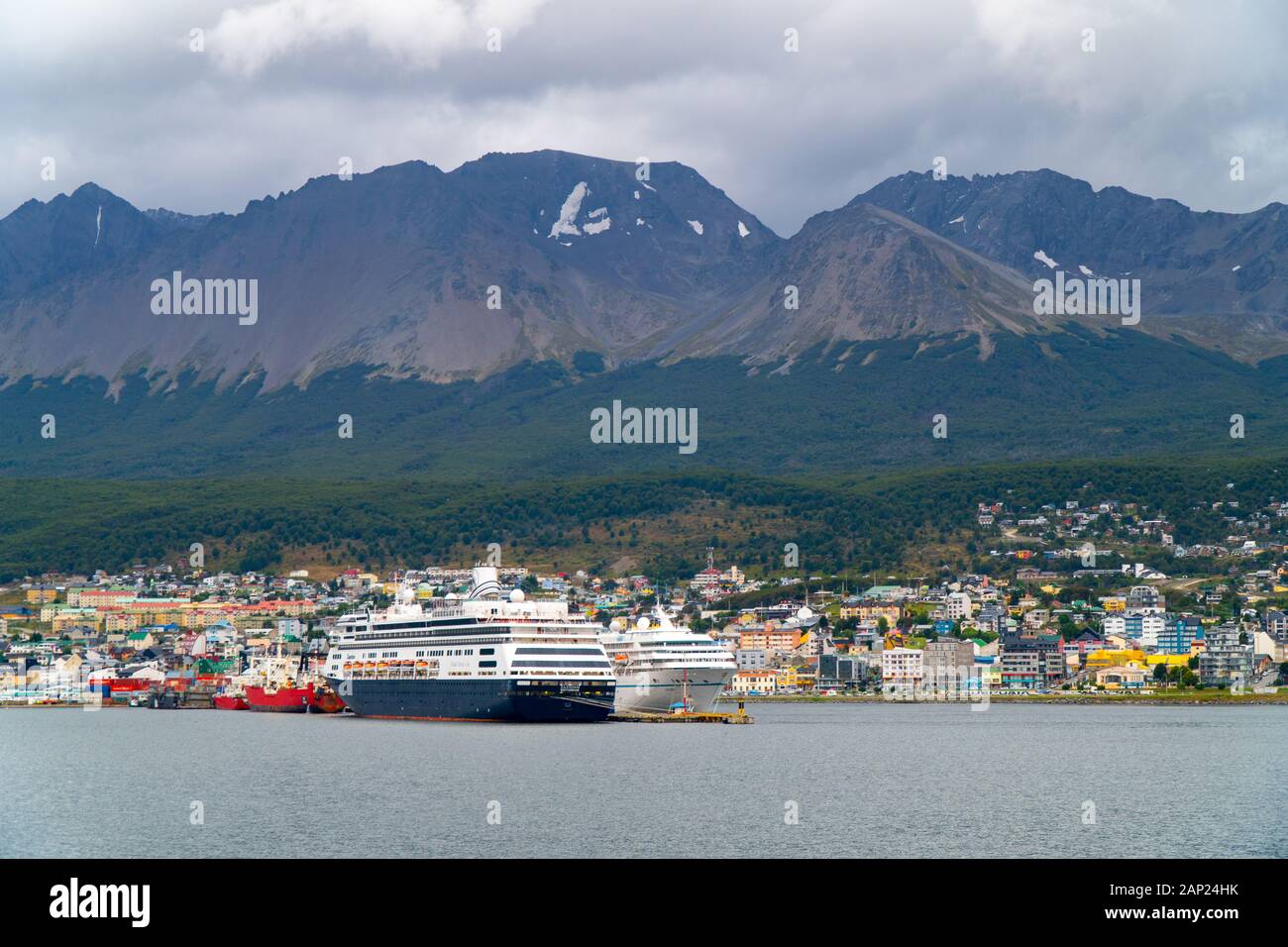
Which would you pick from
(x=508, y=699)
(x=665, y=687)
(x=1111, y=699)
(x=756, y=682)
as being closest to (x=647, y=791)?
(x=508, y=699)

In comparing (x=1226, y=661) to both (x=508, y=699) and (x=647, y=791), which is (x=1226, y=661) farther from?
(x=647, y=791)

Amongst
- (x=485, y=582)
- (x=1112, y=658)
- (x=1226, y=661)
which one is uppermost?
(x=485, y=582)

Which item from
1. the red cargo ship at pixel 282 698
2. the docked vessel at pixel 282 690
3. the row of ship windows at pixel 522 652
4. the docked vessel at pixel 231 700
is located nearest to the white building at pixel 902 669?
the docked vessel at pixel 282 690

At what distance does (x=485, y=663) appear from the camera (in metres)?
118

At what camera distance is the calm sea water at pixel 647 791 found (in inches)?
2191

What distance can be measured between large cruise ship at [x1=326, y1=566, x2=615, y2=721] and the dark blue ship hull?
6cm

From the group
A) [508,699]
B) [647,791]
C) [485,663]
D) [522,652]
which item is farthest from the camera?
[485,663]

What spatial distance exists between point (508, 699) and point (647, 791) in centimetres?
4666

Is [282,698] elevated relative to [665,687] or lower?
lower

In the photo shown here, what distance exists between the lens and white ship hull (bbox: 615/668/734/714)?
130125 millimetres

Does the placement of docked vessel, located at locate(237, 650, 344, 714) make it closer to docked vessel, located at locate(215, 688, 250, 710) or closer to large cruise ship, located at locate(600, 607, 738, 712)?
docked vessel, located at locate(215, 688, 250, 710)

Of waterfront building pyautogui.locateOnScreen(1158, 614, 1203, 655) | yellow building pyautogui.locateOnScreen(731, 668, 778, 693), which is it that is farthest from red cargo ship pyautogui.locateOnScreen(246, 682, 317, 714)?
waterfront building pyautogui.locateOnScreen(1158, 614, 1203, 655)
